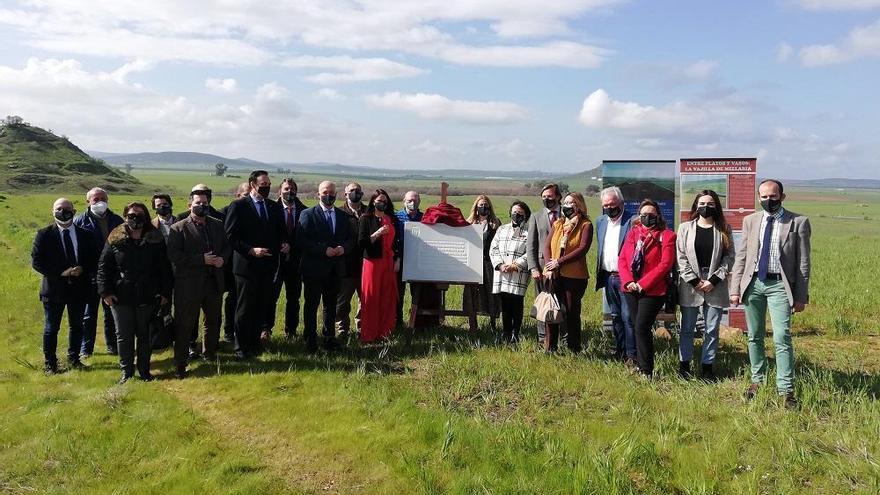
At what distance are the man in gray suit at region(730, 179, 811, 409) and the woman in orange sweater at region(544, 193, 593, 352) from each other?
1.90 meters

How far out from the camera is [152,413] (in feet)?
19.9

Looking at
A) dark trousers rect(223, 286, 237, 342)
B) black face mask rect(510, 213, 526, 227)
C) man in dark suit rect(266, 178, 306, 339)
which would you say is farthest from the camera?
dark trousers rect(223, 286, 237, 342)

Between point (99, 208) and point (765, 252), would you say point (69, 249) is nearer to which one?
point (99, 208)

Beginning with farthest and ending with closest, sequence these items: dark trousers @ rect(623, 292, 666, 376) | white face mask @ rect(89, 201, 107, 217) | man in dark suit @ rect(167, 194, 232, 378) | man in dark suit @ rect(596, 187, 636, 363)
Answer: white face mask @ rect(89, 201, 107, 217) → man in dark suit @ rect(596, 187, 636, 363) → man in dark suit @ rect(167, 194, 232, 378) → dark trousers @ rect(623, 292, 666, 376)

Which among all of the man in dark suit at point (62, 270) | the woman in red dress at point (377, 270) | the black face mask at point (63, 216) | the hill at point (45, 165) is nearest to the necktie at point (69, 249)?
the man in dark suit at point (62, 270)

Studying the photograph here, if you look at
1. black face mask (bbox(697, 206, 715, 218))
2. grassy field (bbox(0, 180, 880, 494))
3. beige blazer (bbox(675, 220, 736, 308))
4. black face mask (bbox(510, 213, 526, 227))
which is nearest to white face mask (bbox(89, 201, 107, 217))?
Answer: grassy field (bbox(0, 180, 880, 494))

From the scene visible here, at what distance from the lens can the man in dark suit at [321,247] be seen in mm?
8062

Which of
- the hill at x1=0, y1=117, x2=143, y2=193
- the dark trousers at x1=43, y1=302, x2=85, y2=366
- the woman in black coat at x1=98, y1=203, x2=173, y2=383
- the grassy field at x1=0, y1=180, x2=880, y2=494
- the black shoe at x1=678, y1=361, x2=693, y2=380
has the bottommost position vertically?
the grassy field at x1=0, y1=180, x2=880, y2=494

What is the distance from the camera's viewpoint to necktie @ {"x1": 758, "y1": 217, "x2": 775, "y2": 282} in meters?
6.27

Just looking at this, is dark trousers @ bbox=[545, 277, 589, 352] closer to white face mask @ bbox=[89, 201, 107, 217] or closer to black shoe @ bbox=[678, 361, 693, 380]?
black shoe @ bbox=[678, 361, 693, 380]

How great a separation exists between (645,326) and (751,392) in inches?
49.4

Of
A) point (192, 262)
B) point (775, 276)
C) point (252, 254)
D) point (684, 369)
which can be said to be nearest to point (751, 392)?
point (684, 369)

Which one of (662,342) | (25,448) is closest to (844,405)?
(662,342)

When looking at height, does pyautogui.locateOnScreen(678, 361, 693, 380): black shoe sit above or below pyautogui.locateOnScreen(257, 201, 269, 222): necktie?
below
